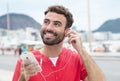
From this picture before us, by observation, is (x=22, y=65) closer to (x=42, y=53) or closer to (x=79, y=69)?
(x=42, y=53)

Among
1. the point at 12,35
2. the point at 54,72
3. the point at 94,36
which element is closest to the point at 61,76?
the point at 54,72

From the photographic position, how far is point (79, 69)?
363 centimetres

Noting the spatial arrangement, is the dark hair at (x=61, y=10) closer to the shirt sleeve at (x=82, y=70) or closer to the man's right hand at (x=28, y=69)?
the shirt sleeve at (x=82, y=70)

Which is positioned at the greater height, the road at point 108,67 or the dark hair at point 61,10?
the dark hair at point 61,10

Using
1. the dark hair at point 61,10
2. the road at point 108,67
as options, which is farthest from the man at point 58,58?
the road at point 108,67

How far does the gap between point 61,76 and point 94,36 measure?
312ft

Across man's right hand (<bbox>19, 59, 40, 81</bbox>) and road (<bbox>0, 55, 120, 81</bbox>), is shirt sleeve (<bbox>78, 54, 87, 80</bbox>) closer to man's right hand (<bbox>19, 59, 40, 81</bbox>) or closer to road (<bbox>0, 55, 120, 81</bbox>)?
man's right hand (<bbox>19, 59, 40, 81</bbox>)

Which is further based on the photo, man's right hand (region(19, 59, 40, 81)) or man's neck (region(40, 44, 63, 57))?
man's neck (region(40, 44, 63, 57))

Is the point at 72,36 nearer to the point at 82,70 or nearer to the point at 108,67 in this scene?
the point at 82,70

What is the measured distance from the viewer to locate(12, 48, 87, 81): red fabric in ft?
11.4

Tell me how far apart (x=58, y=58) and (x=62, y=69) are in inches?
4.0

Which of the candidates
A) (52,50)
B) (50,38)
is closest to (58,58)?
(52,50)

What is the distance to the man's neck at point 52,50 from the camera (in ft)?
11.6

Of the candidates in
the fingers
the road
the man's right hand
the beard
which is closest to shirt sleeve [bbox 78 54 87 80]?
A: the fingers
